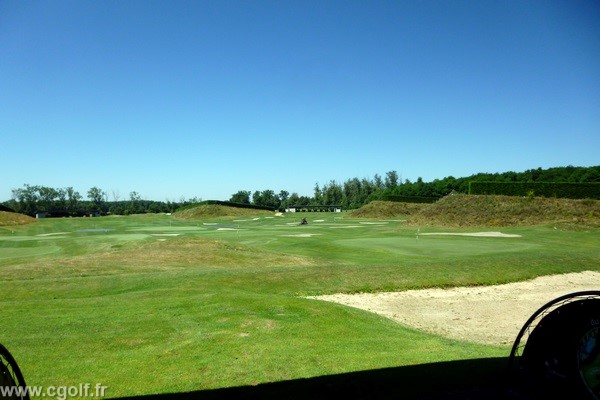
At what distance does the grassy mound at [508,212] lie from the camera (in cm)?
5144

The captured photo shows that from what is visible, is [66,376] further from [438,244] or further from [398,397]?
[438,244]

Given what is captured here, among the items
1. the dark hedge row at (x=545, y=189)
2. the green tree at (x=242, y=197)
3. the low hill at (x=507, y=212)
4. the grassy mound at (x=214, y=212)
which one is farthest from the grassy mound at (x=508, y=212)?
the green tree at (x=242, y=197)

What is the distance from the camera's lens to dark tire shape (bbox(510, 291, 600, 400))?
16.3 feet

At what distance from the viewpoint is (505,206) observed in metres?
58.6

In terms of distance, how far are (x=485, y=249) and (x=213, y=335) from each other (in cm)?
2628

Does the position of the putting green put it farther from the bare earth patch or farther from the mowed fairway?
the bare earth patch

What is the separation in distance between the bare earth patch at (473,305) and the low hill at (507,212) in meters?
33.2

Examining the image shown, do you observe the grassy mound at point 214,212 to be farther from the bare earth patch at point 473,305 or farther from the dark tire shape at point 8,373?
the dark tire shape at point 8,373

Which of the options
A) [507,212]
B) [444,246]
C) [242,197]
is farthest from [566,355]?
[242,197]

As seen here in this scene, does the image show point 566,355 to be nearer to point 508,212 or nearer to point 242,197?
point 508,212

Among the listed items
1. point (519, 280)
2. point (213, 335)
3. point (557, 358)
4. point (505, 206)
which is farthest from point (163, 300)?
point (505, 206)

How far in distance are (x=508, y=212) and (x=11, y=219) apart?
249 feet

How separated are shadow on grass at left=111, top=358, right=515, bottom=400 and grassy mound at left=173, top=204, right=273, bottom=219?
102303 millimetres

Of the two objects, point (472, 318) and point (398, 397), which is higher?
point (398, 397)
